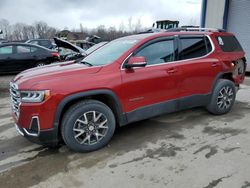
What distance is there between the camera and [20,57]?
11.1 meters

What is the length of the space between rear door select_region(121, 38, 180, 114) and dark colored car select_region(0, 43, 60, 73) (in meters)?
8.04

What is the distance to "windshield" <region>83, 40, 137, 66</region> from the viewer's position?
4.30 meters

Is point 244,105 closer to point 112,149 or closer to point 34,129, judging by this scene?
point 112,149

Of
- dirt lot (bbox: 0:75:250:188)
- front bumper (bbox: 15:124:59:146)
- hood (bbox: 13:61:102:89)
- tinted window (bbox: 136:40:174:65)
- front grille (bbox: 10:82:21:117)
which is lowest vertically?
dirt lot (bbox: 0:75:250:188)

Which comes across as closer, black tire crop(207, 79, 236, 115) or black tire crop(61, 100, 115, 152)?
black tire crop(61, 100, 115, 152)

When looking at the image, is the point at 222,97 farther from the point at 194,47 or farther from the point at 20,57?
the point at 20,57

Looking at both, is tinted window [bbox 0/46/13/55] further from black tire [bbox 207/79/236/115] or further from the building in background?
black tire [bbox 207/79/236/115]

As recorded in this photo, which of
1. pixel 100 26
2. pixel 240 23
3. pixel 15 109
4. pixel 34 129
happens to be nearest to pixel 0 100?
pixel 15 109

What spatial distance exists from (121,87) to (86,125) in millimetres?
759

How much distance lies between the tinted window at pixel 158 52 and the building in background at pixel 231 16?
27.7 ft

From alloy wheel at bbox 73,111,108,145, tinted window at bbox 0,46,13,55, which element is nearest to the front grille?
alloy wheel at bbox 73,111,108,145

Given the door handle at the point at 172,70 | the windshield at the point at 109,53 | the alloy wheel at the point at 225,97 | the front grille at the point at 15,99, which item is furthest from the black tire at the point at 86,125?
the alloy wheel at the point at 225,97

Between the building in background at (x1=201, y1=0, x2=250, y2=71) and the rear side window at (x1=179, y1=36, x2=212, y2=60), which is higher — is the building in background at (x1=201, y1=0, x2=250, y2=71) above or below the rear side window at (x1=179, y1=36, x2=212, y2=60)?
above

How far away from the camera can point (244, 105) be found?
6.20 m
